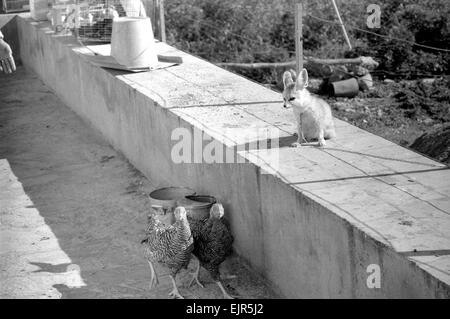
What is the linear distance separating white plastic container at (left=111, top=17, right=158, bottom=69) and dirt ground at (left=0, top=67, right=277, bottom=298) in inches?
47.2

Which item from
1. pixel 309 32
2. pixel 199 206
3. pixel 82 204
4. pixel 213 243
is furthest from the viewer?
pixel 309 32

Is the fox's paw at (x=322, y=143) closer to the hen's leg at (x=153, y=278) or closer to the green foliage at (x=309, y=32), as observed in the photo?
the hen's leg at (x=153, y=278)

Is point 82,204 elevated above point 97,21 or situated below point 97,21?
below

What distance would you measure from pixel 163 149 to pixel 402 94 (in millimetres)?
5334

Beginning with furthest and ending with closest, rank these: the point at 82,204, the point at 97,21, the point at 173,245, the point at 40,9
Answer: the point at 40,9
the point at 97,21
the point at 82,204
the point at 173,245

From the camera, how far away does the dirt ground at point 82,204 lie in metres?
7.77

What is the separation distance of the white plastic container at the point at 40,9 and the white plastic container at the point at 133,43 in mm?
4343

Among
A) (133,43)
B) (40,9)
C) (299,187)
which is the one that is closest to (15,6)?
(40,9)

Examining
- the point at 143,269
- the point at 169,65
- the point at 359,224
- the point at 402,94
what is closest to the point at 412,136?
the point at 402,94

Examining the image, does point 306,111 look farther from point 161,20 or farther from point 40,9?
point 40,9

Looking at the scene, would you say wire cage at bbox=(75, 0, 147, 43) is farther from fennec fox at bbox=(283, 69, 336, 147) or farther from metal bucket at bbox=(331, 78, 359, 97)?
fennec fox at bbox=(283, 69, 336, 147)

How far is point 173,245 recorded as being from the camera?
7.40m

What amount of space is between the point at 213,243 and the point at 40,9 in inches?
350
